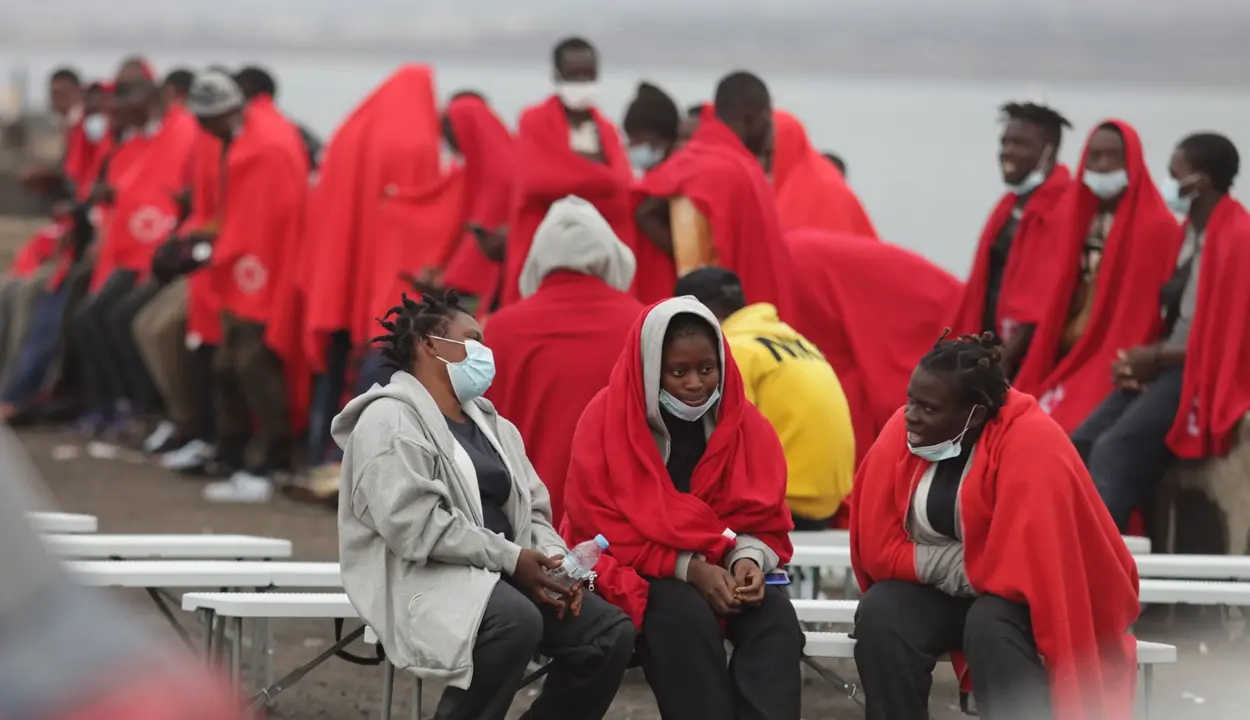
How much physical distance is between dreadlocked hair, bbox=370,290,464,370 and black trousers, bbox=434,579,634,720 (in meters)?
0.68

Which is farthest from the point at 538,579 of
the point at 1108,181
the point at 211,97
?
the point at 211,97

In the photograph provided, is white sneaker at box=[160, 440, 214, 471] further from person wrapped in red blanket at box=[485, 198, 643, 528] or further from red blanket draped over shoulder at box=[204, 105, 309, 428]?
person wrapped in red blanket at box=[485, 198, 643, 528]

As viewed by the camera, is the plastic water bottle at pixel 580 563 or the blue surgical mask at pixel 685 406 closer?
the plastic water bottle at pixel 580 563

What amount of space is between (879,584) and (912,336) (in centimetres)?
308

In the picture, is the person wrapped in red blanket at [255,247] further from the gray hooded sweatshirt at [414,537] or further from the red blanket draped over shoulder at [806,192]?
the gray hooded sweatshirt at [414,537]

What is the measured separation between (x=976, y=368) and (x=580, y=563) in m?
1.07

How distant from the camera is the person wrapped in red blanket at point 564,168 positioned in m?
7.92

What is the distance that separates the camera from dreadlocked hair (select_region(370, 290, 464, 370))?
5082 mm

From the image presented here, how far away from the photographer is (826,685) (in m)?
6.27

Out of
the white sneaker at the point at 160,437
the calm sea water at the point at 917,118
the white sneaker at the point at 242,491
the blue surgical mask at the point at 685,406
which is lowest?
the white sneaker at the point at 160,437

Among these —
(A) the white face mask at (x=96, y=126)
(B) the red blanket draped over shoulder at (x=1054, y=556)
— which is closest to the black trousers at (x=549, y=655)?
(B) the red blanket draped over shoulder at (x=1054, y=556)

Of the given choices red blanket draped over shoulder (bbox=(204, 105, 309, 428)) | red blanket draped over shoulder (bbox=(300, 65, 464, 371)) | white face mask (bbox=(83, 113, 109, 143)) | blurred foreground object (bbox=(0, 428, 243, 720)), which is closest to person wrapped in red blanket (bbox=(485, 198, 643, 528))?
red blanket draped over shoulder (bbox=(300, 65, 464, 371))

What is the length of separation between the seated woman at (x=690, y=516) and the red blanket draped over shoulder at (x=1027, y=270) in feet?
8.10

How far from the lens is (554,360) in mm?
6016
